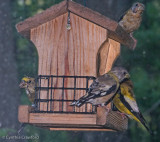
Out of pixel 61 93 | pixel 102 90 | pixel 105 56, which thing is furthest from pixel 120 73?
pixel 61 93

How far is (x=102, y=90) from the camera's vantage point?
18.9 feet

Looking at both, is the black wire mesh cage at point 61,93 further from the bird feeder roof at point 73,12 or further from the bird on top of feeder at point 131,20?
the bird on top of feeder at point 131,20

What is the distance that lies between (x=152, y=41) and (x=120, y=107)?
15.9 feet

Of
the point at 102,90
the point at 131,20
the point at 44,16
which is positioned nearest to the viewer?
the point at 102,90

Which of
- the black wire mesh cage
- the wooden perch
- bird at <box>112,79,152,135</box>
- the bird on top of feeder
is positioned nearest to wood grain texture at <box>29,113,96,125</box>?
the wooden perch

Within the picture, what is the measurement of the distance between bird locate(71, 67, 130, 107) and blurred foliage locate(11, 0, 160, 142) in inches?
153

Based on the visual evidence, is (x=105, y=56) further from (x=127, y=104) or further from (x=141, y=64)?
(x=141, y=64)

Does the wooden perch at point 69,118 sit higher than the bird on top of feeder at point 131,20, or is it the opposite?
the bird on top of feeder at point 131,20

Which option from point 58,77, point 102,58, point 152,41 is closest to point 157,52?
point 152,41

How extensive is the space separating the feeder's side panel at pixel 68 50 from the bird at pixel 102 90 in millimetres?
204

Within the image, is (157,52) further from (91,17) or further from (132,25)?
(91,17)

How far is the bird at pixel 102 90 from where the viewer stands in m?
5.49

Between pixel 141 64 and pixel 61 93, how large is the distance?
5610mm

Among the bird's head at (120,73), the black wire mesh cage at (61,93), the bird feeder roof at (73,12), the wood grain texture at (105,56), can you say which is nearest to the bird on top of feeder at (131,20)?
the wood grain texture at (105,56)
